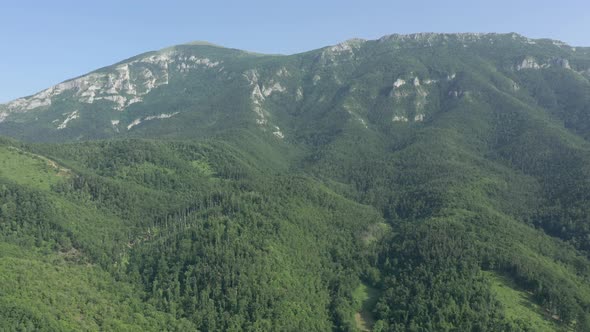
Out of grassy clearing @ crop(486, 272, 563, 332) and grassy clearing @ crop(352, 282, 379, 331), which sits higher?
grassy clearing @ crop(486, 272, 563, 332)

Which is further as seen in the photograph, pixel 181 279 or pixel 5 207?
pixel 5 207

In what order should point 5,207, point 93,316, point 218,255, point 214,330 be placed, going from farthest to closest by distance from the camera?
1. point 5,207
2. point 218,255
3. point 214,330
4. point 93,316

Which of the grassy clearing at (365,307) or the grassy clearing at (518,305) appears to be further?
the grassy clearing at (365,307)

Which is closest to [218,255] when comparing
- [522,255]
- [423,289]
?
[423,289]

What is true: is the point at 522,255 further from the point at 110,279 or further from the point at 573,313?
the point at 110,279

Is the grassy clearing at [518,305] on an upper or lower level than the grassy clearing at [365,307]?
upper

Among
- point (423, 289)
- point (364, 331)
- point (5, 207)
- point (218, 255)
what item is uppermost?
point (5, 207)
